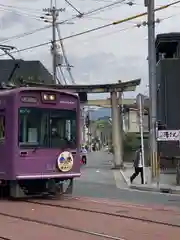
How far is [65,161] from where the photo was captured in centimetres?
1577

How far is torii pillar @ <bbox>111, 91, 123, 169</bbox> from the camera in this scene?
37906 mm

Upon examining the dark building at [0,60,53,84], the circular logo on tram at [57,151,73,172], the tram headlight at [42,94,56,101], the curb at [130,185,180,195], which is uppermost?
the dark building at [0,60,53,84]

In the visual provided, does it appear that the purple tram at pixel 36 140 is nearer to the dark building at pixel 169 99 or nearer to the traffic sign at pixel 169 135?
the traffic sign at pixel 169 135

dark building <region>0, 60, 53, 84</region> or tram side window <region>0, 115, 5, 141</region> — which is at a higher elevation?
dark building <region>0, 60, 53, 84</region>

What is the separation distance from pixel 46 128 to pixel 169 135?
8.86 m

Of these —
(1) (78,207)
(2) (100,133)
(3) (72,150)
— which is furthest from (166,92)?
(2) (100,133)

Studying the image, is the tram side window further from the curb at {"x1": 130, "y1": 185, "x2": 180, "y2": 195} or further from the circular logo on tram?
the curb at {"x1": 130, "y1": 185, "x2": 180, "y2": 195}

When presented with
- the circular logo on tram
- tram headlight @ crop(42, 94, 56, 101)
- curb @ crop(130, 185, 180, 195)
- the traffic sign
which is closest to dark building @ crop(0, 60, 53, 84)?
the traffic sign

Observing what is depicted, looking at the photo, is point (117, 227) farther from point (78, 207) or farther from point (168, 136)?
point (168, 136)

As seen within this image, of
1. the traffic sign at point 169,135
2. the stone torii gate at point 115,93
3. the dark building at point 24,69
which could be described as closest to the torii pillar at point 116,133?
the stone torii gate at point 115,93

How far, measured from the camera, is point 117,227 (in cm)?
1056

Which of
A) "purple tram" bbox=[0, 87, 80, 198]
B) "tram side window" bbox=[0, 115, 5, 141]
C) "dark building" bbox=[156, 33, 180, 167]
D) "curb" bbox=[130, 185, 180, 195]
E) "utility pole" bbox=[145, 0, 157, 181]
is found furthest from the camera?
"dark building" bbox=[156, 33, 180, 167]

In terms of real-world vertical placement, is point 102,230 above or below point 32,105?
below

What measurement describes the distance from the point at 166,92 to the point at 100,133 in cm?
11457
